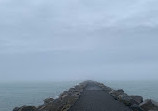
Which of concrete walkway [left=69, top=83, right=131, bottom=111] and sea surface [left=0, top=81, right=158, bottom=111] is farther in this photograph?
sea surface [left=0, top=81, right=158, bottom=111]

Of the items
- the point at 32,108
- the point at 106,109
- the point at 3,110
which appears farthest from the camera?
the point at 3,110

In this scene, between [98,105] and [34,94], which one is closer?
[98,105]

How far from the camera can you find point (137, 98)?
2525 cm

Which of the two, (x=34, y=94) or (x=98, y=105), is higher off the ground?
(x=34, y=94)

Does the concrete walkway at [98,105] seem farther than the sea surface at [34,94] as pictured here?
No

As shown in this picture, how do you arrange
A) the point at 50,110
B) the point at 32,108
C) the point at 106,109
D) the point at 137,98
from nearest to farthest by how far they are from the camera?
the point at 106,109 → the point at 50,110 → the point at 32,108 → the point at 137,98

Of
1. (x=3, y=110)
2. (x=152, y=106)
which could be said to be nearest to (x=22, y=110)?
(x=152, y=106)

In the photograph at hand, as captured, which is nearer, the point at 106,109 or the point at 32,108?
the point at 106,109

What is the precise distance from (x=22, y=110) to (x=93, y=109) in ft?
16.5

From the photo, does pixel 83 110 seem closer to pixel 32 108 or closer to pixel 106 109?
pixel 106 109

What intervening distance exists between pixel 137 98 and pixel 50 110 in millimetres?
8233

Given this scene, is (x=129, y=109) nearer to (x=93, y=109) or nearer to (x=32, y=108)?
(x=93, y=109)

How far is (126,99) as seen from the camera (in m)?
22.4

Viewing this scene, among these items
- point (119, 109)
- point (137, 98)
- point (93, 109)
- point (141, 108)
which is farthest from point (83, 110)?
point (137, 98)
